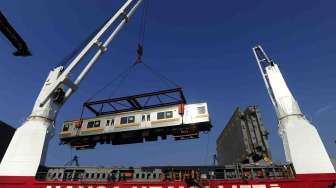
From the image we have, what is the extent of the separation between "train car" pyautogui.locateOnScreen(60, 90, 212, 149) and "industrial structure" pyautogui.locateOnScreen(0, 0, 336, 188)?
1.51m

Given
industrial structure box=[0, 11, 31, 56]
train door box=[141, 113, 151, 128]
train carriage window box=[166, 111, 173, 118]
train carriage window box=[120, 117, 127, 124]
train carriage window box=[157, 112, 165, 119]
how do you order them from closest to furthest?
1. train carriage window box=[166, 111, 173, 118]
2. train carriage window box=[157, 112, 165, 119]
3. train door box=[141, 113, 151, 128]
4. train carriage window box=[120, 117, 127, 124]
5. industrial structure box=[0, 11, 31, 56]

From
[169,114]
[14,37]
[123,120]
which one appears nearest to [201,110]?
[169,114]

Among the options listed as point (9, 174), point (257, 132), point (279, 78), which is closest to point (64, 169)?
point (9, 174)

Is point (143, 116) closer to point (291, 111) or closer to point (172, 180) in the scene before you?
point (172, 180)

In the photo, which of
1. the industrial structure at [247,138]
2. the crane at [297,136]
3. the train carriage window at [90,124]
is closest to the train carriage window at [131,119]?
the train carriage window at [90,124]

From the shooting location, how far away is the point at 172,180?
49.6 feet

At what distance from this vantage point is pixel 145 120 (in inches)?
771

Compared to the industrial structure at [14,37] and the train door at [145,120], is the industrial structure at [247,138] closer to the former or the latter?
the train door at [145,120]

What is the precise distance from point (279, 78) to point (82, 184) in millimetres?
17359

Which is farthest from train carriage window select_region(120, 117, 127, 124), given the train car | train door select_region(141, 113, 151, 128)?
train door select_region(141, 113, 151, 128)

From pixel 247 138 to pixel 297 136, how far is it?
3.40 meters

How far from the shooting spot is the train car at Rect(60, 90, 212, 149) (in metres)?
18.4

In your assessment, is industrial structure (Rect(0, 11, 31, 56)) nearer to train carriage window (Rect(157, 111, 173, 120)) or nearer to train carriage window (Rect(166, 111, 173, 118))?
train carriage window (Rect(157, 111, 173, 120))

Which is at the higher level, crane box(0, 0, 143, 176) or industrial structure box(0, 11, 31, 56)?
industrial structure box(0, 11, 31, 56)
